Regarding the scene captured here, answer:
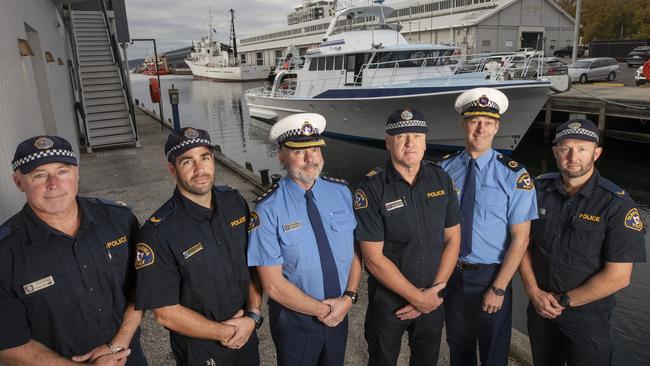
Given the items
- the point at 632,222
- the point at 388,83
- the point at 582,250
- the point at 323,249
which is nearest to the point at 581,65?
the point at 388,83

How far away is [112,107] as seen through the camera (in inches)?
426

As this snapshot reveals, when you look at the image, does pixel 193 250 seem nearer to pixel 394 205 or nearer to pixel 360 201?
pixel 360 201

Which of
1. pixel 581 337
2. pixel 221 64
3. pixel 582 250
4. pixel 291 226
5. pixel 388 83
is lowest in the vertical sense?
pixel 581 337

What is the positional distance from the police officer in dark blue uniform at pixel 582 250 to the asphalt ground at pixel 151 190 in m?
0.72

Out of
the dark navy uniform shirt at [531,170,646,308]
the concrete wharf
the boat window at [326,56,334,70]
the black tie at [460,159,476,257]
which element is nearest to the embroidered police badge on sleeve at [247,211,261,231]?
the black tie at [460,159,476,257]

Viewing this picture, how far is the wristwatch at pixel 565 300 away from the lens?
2193mm

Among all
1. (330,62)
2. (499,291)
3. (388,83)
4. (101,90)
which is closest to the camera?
(499,291)

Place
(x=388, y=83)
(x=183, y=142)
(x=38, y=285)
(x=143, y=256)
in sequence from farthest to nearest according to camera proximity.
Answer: (x=388, y=83) < (x=183, y=142) < (x=143, y=256) < (x=38, y=285)

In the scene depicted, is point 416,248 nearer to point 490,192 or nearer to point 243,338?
point 490,192

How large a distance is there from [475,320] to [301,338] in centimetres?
109

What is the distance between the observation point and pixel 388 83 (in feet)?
40.3

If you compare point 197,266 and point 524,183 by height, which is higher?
point 524,183

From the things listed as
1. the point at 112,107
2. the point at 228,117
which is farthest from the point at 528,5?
the point at 112,107

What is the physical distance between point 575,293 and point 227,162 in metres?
7.44
